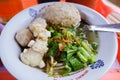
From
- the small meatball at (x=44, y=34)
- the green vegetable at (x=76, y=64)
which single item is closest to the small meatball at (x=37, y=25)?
the small meatball at (x=44, y=34)

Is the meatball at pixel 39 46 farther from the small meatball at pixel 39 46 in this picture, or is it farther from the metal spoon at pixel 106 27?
the metal spoon at pixel 106 27

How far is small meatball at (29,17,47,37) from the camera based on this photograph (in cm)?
67

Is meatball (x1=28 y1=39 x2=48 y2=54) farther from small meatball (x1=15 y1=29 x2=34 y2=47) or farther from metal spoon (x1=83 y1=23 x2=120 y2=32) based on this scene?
metal spoon (x1=83 y1=23 x2=120 y2=32)

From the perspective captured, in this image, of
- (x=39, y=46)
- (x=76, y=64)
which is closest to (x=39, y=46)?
(x=39, y=46)

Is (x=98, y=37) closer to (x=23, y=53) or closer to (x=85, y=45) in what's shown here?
(x=85, y=45)

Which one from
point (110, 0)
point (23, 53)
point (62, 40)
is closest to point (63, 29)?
point (62, 40)

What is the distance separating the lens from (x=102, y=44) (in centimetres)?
68

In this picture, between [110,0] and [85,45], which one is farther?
[110,0]

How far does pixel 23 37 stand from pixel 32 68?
0.11 meters

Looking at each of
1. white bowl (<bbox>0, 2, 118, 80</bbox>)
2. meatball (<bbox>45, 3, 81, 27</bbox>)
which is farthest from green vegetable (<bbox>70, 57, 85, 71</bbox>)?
meatball (<bbox>45, 3, 81, 27</bbox>)

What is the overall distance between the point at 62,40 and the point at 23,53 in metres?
0.13

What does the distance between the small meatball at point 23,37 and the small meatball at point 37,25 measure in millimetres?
19

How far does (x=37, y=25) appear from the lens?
2.23ft

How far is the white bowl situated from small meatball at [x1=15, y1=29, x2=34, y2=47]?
1 centimetres
